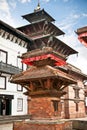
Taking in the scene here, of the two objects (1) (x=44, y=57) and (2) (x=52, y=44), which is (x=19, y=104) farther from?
(1) (x=44, y=57)

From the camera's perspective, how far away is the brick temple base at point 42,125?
30.6 ft

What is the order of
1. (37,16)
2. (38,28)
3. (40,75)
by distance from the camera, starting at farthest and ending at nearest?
(37,16)
(38,28)
(40,75)

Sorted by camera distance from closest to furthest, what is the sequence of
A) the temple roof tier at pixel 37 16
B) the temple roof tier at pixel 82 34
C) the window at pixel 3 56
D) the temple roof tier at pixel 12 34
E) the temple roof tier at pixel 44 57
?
the temple roof tier at pixel 82 34
the temple roof tier at pixel 44 57
the window at pixel 3 56
the temple roof tier at pixel 12 34
the temple roof tier at pixel 37 16

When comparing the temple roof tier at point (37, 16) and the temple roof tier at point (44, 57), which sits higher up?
the temple roof tier at point (37, 16)

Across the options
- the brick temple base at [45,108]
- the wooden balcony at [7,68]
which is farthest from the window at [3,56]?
the brick temple base at [45,108]

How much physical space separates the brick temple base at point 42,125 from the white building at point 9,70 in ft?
50.5

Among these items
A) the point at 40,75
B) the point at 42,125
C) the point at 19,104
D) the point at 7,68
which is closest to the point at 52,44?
the point at 7,68

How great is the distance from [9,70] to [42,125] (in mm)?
17427

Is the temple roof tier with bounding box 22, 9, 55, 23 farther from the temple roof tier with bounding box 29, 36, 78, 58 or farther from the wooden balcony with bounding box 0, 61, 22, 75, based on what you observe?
the wooden balcony with bounding box 0, 61, 22, 75

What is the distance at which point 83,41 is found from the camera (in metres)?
7.48

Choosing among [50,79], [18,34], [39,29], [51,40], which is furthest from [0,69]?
[50,79]

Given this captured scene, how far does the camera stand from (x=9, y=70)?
26.4m

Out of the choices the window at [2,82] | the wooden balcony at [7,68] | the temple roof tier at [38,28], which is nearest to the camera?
the wooden balcony at [7,68]

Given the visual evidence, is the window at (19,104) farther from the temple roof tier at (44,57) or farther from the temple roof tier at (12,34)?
the temple roof tier at (44,57)
